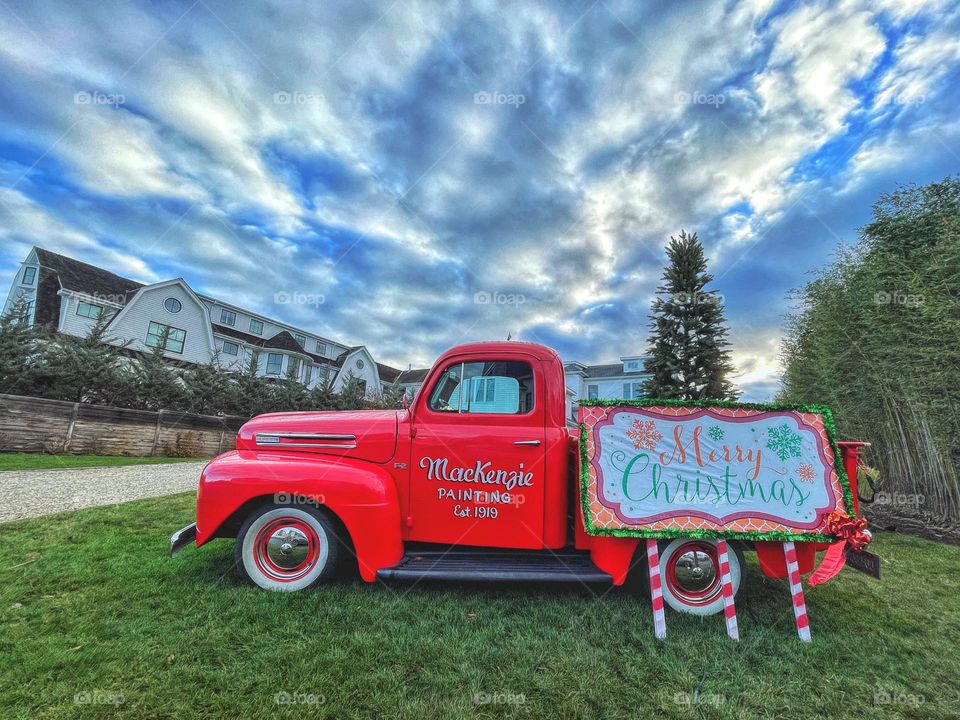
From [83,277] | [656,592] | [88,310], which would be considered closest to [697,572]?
[656,592]

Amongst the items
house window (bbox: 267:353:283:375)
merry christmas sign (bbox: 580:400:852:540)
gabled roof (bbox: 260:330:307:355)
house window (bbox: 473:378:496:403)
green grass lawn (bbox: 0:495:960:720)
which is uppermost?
gabled roof (bbox: 260:330:307:355)

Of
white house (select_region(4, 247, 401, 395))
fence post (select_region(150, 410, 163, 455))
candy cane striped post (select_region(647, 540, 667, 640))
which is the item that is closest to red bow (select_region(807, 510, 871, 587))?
candy cane striped post (select_region(647, 540, 667, 640))

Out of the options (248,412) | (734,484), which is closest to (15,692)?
(734,484)

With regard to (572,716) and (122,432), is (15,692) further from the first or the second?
(122,432)

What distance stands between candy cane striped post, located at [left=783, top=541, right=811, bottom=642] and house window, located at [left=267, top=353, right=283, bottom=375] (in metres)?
28.3

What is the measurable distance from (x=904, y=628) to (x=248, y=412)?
1732 cm

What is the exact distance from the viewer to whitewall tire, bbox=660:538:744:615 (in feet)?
10.7

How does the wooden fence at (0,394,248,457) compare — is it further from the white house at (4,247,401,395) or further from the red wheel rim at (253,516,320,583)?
the red wheel rim at (253,516,320,583)

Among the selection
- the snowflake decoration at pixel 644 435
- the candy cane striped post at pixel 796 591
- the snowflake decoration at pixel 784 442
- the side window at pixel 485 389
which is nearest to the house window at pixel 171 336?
the side window at pixel 485 389

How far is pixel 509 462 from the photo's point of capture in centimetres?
351

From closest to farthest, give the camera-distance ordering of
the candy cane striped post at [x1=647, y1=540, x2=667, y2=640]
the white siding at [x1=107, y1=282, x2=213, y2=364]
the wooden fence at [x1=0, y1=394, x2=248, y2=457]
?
1. the candy cane striped post at [x1=647, y1=540, x2=667, y2=640]
2. the wooden fence at [x1=0, y1=394, x2=248, y2=457]
3. the white siding at [x1=107, y1=282, x2=213, y2=364]

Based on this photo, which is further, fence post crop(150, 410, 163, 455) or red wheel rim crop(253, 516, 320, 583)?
fence post crop(150, 410, 163, 455)

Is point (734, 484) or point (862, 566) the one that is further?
point (734, 484)

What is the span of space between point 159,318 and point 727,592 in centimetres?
2597
